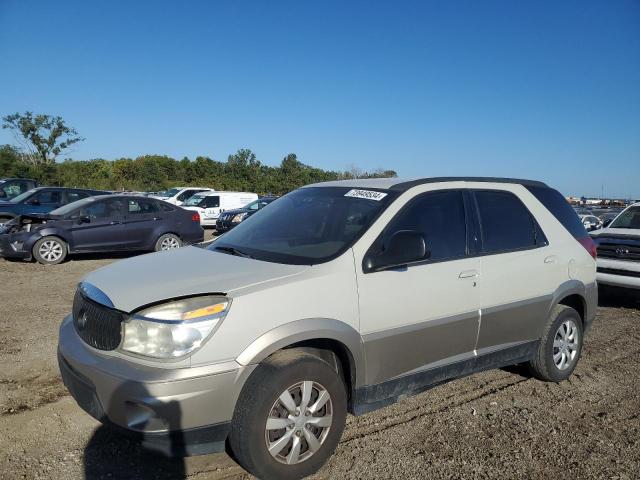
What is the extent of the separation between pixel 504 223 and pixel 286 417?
2467 millimetres

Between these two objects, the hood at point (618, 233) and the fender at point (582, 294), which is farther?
the hood at point (618, 233)

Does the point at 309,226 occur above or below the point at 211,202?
below

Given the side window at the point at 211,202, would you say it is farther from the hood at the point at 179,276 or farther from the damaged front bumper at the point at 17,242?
the hood at the point at 179,276

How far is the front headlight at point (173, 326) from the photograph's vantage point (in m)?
2.58

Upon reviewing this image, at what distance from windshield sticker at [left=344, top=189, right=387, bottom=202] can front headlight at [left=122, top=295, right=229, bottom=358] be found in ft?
4.82

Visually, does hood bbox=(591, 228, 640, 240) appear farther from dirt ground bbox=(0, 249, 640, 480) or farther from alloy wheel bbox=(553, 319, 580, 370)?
alloy wheel bbox=(553, 319, 580, 370)

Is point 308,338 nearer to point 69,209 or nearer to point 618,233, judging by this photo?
point 618,233

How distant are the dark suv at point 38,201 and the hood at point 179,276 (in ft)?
36.4

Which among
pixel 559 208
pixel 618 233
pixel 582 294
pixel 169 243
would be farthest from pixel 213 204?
pixel 582 294

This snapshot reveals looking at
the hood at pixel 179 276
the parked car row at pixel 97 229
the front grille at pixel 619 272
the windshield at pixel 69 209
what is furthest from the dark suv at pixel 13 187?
the front grille at pixel 619 272

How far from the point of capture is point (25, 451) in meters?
3.14

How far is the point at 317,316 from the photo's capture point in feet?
9.54

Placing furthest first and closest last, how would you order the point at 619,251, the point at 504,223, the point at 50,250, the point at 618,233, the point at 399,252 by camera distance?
the point at 50,250
the point at 618,233
the point at 619,251
the point at 504,223
the point at 399,252

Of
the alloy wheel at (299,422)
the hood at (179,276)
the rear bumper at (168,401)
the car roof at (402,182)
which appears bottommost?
the alloy wheel at (299,422)
